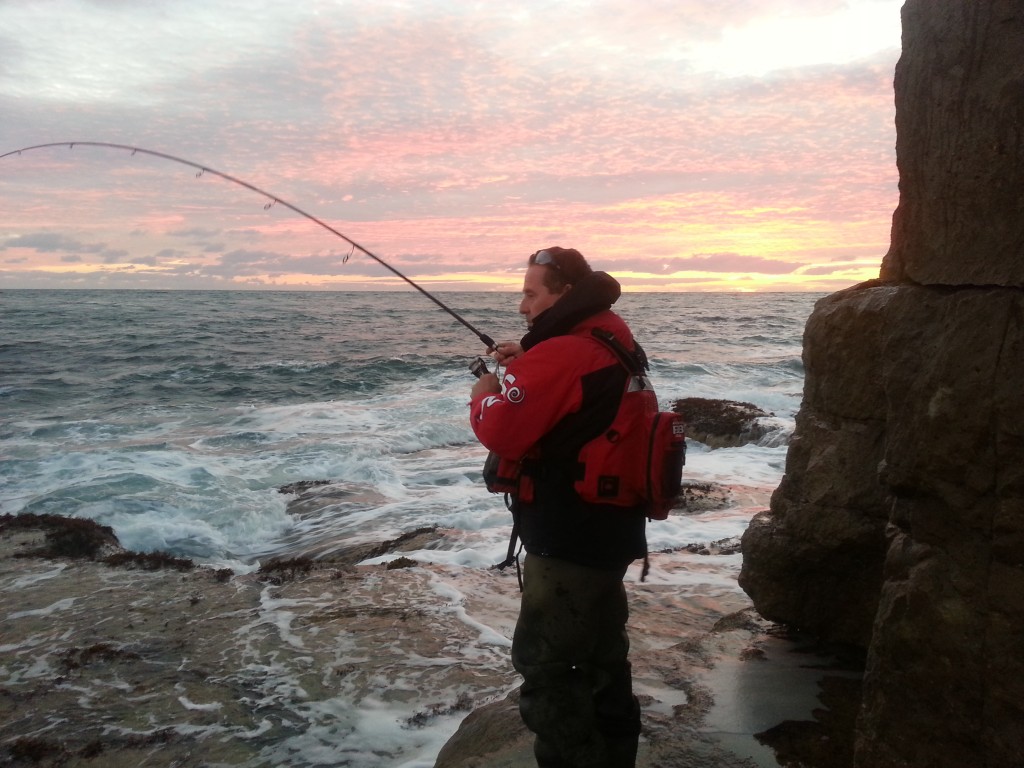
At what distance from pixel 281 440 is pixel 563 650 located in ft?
44.6

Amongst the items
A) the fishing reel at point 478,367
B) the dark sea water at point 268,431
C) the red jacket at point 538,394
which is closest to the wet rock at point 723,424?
the dark sea water at point 268,431

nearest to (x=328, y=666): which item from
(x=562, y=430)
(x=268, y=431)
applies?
(x=562, y=430)

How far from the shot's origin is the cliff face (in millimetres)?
2416

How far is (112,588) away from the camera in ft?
24.4

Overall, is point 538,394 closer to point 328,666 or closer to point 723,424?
point 328,666

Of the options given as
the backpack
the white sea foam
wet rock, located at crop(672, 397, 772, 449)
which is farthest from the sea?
the backpack

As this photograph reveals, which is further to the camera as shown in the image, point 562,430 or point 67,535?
point 67,535

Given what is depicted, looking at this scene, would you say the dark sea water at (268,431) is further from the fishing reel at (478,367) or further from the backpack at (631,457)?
the backpack at (631,457)

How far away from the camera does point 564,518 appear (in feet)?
9.47

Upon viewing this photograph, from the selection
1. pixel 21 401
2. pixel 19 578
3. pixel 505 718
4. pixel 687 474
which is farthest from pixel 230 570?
pixel 21 401

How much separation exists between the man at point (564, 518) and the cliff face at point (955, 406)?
0.93 m

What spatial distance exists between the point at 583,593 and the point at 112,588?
241 inches

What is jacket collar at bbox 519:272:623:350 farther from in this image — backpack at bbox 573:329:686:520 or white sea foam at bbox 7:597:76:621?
white sea foam at bbox 7:597:76:621

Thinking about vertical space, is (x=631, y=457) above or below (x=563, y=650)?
above
